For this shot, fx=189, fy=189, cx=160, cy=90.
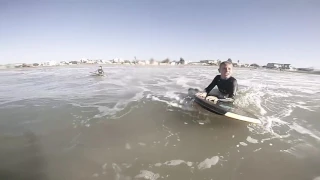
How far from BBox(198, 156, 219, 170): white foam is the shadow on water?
12.6 feet

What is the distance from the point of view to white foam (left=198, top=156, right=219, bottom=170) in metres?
5.00

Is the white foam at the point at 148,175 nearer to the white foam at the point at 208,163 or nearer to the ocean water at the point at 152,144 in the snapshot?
the ocean water at the point at 152,144

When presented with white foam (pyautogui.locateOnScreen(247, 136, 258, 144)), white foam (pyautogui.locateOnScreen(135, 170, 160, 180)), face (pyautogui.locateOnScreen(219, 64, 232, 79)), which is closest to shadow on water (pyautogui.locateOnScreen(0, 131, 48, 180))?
white foam (pyautogui.locateOnScreen(135, 170, 160, 180))

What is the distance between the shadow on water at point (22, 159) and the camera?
448 centimetres

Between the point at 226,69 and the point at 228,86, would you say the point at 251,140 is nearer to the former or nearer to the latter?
the point at 228,86

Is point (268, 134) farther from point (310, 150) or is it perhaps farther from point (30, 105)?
point (30, 105)

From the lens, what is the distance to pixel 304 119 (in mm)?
9320

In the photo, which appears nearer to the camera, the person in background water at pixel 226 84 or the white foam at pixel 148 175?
the white foam at pixel 148 175

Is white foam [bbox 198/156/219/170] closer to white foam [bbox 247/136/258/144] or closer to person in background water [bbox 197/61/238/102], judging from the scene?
white foam [bbox 247/136/258/144]

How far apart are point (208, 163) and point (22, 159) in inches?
199

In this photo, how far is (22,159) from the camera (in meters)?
5.12

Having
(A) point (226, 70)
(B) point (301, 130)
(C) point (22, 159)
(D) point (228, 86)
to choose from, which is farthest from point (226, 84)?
(C) point (22, 159)

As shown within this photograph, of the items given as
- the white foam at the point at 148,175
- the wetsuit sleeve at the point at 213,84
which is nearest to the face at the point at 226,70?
the wetsuit sleeve at the point at 213,84

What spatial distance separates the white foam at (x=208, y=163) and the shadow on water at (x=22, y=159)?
12.6ft
